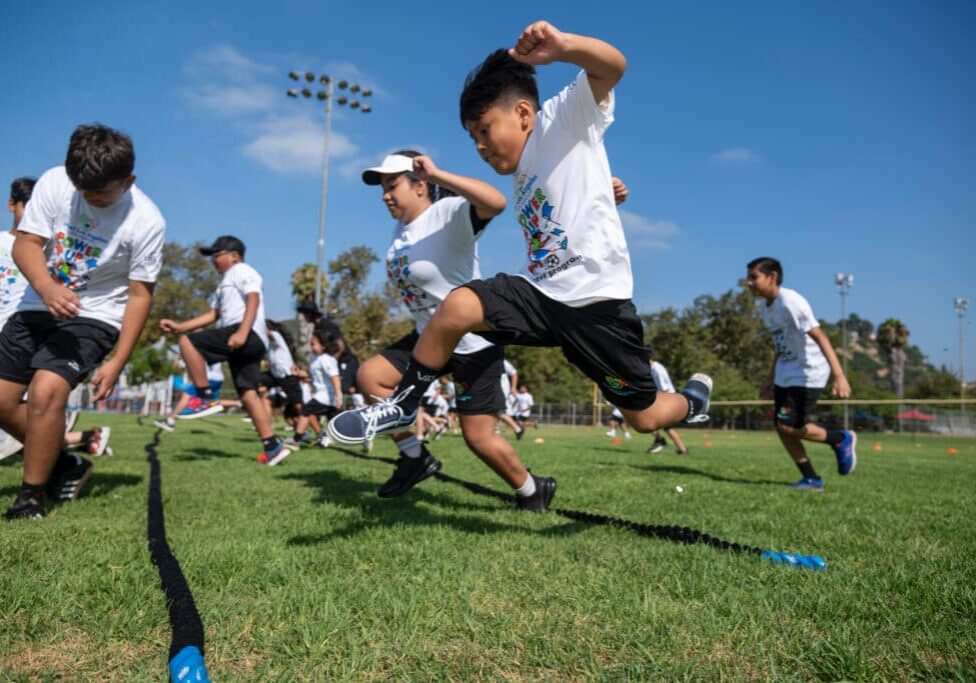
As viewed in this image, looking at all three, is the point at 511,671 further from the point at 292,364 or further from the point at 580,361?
the point at 292,364

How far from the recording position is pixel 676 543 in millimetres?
3271

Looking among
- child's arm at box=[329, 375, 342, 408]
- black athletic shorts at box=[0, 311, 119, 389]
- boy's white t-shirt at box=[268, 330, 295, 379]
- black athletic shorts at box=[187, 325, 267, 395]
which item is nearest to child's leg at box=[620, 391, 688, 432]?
black athletic shorts at box=[0, 311, 119, 389]

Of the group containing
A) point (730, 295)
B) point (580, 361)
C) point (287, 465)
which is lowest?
point (287, 465)

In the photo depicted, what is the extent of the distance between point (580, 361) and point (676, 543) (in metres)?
1.05

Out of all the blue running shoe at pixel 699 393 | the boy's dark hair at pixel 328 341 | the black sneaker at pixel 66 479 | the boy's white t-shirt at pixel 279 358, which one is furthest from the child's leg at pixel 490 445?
the boy's white t-shirt at pixel 279 358

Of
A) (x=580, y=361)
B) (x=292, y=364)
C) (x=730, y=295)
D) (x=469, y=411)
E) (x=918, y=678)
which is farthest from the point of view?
(x=730, y=295)

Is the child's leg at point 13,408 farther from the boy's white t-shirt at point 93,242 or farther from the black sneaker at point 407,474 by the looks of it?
the black sneaker at point 407,474

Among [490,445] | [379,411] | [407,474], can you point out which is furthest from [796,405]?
[379,411]

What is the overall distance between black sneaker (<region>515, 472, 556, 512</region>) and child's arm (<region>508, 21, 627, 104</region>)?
8.37ft

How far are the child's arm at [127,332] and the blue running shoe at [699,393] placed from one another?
3.43 m

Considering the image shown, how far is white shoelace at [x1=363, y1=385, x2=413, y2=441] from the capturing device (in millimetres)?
2973

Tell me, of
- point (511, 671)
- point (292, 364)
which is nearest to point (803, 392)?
point (511, 671)

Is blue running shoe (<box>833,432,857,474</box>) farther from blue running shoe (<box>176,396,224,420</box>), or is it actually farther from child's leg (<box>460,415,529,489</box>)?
blue running shoe (<box>176,396,224,420</box>)

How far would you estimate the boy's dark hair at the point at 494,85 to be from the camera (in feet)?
10.8
